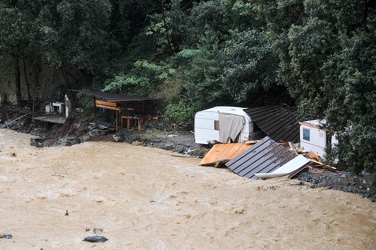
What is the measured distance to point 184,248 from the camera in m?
12.4

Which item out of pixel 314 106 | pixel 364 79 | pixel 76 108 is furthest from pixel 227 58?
pixel 364 79

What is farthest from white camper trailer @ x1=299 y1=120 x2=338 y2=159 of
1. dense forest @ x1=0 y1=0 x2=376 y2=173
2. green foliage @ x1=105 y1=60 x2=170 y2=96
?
green foliage @ x1=105 y1=60 x2=170 y2=96

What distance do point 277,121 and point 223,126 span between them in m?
3.09

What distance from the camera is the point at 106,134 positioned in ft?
90.2

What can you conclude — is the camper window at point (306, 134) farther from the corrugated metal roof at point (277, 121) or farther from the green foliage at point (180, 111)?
the green foliage at point (180, 111)

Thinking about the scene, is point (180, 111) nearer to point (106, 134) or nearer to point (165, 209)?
point (106, 134)

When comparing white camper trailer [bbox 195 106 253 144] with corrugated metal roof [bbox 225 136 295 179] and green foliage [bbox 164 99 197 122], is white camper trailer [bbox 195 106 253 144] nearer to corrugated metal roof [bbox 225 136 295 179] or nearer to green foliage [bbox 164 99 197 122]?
corrugated metal roof [bbox 225 136 295 179]

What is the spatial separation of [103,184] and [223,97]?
35.4 feet

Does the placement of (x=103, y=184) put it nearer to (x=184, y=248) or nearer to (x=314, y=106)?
(x=184, y=248)

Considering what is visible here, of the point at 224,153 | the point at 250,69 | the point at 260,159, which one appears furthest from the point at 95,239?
the point at 250,69

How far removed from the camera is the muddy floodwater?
12.9 m

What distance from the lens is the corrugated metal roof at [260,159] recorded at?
766 inches

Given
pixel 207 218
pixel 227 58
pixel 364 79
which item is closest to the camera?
pixel 364 79

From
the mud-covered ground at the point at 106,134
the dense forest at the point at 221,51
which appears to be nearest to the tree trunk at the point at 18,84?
the dense forest at the point at 221,51
